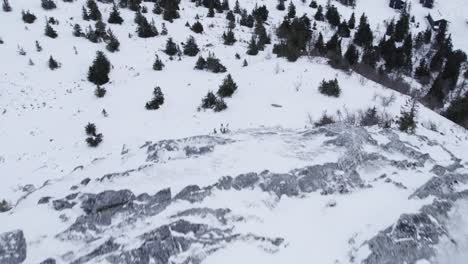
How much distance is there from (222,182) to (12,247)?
382 centimetres

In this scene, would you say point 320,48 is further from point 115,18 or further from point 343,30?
point 115,18

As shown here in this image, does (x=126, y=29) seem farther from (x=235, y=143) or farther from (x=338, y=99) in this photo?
(x=235, y=143)

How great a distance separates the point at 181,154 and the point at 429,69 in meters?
25.1

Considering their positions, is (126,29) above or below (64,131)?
above

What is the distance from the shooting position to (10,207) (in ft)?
26.0

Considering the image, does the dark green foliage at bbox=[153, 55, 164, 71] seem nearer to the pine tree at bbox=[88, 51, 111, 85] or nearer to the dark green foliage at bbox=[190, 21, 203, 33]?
the pine tree at bbox=[88, 51, 111, 85]

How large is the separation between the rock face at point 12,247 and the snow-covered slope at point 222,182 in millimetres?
20

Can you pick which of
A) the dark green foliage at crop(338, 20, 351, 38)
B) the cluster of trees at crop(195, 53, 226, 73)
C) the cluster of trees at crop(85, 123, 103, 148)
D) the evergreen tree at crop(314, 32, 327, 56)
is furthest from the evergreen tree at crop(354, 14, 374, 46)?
the cluster of trees at crop(85, 123, 103, 148)

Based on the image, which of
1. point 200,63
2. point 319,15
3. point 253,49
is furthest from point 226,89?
point 319,15

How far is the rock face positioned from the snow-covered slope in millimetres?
20

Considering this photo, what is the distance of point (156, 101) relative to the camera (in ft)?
44.7

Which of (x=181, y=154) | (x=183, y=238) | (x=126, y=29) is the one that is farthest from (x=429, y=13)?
(x=183, y=238)

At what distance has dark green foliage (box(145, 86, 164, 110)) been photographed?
13.5 metres

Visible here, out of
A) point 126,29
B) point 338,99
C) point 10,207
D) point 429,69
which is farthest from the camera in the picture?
point 429,69
